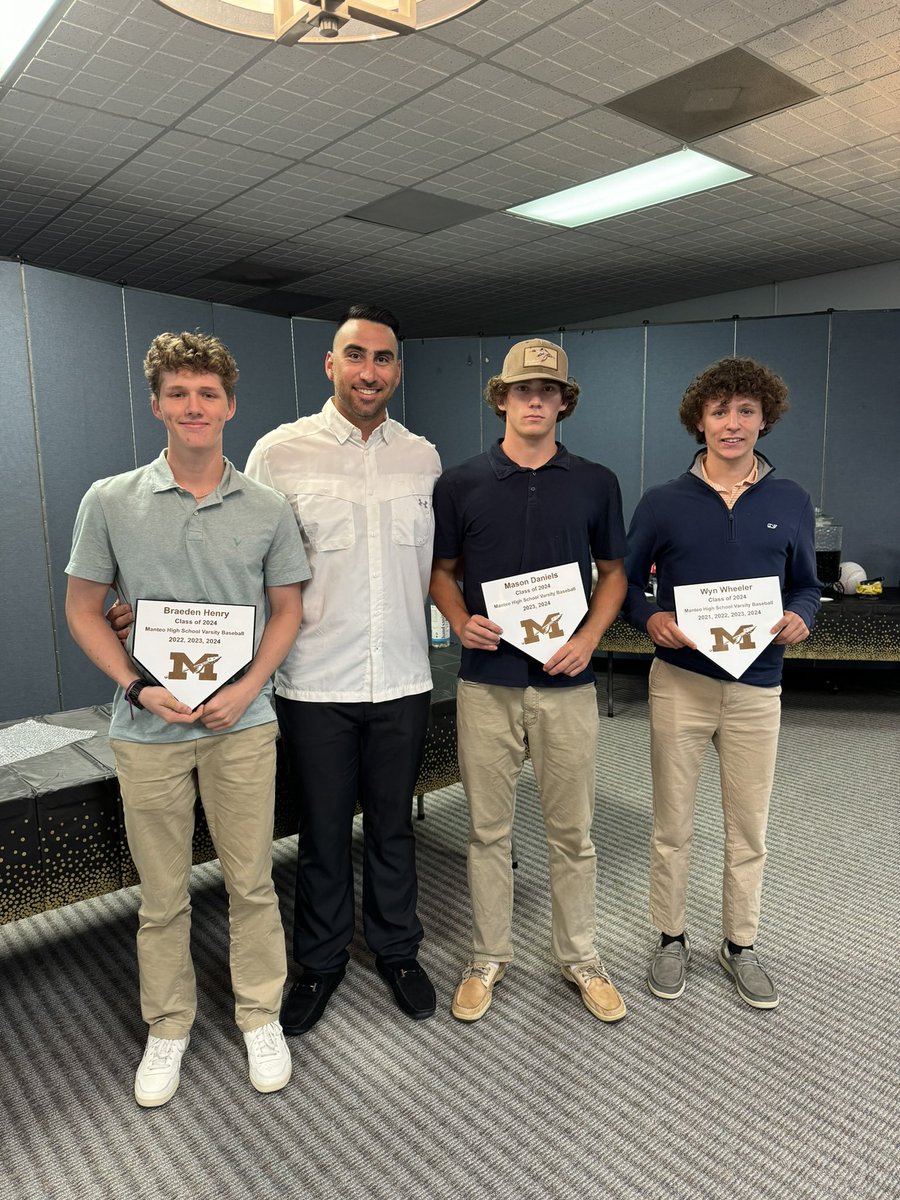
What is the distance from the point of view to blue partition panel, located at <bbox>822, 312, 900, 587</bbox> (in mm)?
5379

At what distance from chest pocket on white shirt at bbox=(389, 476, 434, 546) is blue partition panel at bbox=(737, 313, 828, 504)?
425 cm

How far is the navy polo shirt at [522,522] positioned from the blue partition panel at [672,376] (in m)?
3.88

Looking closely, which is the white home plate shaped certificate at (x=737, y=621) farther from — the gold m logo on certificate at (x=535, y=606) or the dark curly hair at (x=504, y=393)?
the dark curly hair at (x=504, y=393)

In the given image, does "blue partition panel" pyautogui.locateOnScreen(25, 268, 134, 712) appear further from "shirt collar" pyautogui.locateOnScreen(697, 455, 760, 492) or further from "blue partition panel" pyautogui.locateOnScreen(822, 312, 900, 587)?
"blue partition panel" pyautogui.locateOnScreen(822, 312, 900, 587)

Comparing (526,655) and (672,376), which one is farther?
(672,376)

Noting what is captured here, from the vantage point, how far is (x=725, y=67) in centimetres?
293

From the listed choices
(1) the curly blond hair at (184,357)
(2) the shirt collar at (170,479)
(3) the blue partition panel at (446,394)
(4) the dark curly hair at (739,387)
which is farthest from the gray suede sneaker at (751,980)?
(3) the blue partition panel at (446,394)

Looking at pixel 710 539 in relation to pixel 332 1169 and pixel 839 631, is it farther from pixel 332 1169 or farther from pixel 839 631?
pixel 839 631

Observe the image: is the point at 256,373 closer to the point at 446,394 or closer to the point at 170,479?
the point at 446,394

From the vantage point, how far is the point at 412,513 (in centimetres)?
198

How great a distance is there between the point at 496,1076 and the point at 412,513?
133 centimetres

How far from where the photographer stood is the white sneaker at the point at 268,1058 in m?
1.82

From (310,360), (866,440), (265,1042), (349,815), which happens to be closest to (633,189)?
(310,360)

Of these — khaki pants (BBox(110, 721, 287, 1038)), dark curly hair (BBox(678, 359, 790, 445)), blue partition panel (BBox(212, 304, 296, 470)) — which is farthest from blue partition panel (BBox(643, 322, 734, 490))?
khaki pants (BBox(110, 721, 287, 1038))
